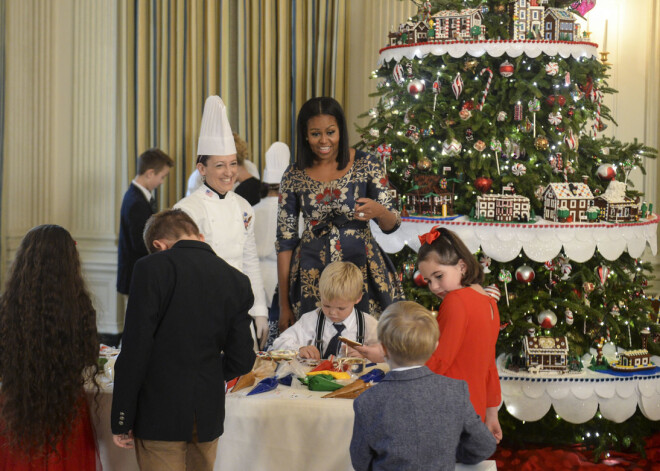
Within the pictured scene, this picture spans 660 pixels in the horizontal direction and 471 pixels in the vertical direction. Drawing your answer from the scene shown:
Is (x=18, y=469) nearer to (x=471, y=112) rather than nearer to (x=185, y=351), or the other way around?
(x=185, y=351)

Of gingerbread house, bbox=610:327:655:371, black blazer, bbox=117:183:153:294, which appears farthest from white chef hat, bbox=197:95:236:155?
gingerbread house, bbox=610:327:655:371

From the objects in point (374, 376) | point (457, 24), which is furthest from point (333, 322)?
point (457, 24)

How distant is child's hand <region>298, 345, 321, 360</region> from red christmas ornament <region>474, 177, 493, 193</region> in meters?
1.76

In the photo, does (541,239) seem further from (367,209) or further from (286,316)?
(286,316)

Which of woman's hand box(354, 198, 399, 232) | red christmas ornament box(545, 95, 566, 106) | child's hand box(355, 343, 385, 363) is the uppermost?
red christmas ornament box(545, 95, 566, 106)

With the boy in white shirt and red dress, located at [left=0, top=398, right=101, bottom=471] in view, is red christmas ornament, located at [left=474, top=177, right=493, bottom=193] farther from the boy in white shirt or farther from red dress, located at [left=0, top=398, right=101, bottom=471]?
red dress, located at [left=0, top=398, right=101, bottom=471]

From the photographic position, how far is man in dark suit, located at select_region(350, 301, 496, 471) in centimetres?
203

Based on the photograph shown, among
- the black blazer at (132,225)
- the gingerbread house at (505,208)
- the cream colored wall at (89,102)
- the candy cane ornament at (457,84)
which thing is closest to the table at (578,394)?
the gingerbread house at (505,208)

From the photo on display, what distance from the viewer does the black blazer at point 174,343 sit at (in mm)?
2330

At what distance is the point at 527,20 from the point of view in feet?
15.2

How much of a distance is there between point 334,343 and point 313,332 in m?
0.11

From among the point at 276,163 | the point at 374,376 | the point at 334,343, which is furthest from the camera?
the point at 276,163

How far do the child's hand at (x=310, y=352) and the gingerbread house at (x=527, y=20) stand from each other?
2.35 metres

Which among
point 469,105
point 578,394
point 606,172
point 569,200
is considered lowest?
point 578,394
